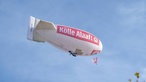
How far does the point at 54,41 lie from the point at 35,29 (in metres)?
6.67

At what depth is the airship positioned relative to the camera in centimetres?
10844

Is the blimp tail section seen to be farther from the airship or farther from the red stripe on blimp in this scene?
the red stripe on blimp

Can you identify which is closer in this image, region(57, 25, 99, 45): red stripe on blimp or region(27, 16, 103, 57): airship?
region(27, 16, 103, 57): airship

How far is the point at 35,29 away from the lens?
11038cm

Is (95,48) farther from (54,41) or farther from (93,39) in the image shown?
(54,41)

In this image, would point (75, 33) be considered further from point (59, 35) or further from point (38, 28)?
point (38, 28)

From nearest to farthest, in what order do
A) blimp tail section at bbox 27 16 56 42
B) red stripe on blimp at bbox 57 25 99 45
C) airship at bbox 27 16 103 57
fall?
airship at bbox 27 16 103 57
red stripe on blimp at bbox 57 25 99 45
blimp tail section at bbox 27 16 56 42

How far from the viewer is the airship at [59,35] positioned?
10844 centimetres

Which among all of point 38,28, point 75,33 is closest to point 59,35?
point 75,33

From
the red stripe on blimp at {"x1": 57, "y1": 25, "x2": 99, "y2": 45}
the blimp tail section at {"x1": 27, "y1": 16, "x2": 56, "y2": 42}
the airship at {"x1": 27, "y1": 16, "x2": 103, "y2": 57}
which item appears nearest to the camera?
the airship at {"x1": 27, "y1": 16, "x2": 103, "y2": 57}

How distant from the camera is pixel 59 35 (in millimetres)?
108125

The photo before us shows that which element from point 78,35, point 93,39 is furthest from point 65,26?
point 93,39

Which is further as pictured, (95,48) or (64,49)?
(95,48)

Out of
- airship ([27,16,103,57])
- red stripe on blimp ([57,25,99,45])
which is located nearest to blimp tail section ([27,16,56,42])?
airship ([27,16,103,57])
